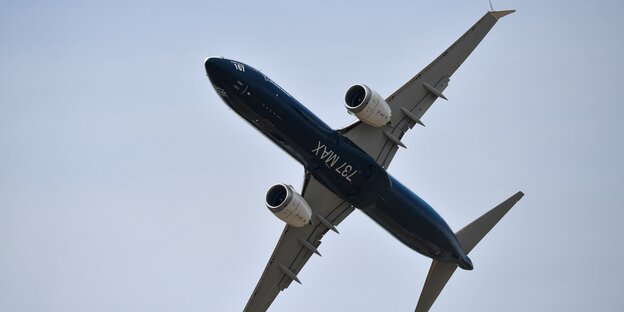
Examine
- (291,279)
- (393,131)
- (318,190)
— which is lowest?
(291,279)

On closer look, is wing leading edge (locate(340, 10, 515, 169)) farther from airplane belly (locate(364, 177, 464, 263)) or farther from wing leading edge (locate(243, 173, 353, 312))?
wing leading edge (locate(243, 173, 353, 312))

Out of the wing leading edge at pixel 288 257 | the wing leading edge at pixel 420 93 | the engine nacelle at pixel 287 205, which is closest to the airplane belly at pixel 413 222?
the wing leading edge at pixel 420 93

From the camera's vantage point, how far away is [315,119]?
5091cm

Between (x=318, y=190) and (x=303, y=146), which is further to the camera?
(x=318, y=190)

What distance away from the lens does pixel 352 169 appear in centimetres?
5169

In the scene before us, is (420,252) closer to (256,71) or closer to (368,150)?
(368,150)

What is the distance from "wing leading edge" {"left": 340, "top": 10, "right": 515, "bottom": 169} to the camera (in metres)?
53.9

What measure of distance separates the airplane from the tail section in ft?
0.18

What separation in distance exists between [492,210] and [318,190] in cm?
988

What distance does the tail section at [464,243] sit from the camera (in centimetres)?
5678

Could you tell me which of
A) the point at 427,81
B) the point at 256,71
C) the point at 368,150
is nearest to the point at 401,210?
the point at 368,150

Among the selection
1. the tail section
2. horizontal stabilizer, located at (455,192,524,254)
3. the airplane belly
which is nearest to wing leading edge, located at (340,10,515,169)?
the airplane belly

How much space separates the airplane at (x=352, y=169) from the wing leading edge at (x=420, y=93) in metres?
0.05

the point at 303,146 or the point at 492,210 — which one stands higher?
the point at 492,210
